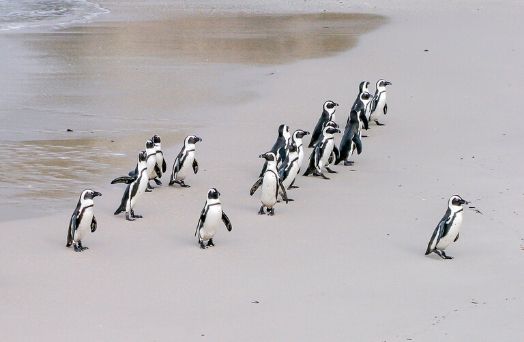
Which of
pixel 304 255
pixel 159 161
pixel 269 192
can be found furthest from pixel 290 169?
pixel 304 255

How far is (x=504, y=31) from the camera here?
2181cm

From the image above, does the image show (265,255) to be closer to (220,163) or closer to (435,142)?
(220,163)

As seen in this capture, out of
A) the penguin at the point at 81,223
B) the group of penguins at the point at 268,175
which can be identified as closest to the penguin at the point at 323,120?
the group of penguins at the point at 268,175

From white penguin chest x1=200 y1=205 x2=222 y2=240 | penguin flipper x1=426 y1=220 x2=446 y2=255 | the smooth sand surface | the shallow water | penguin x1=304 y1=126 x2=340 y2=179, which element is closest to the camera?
the smooth sand surface

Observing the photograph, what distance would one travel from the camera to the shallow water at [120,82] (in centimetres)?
1118

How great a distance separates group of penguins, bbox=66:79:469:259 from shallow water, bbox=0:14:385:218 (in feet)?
2.48

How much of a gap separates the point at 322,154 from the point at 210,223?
9.01ft

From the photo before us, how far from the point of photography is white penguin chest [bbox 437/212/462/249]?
25.8 ft

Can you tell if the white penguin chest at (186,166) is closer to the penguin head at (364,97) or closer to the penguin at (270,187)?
the penguin at (270,187)

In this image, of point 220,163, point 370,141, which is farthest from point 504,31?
point 220,163

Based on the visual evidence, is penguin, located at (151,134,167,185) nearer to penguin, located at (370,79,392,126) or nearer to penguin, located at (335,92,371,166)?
penguin, located at (335,92,371,166)

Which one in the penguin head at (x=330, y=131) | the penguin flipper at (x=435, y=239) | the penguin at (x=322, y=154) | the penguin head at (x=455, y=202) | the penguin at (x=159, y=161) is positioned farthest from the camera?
the penguin head at (x=330, y=131)

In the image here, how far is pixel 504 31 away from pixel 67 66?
8850mm

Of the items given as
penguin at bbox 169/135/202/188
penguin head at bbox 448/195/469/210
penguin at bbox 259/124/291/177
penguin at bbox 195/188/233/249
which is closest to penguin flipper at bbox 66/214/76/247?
penguin at bbox 195/188/233/249
